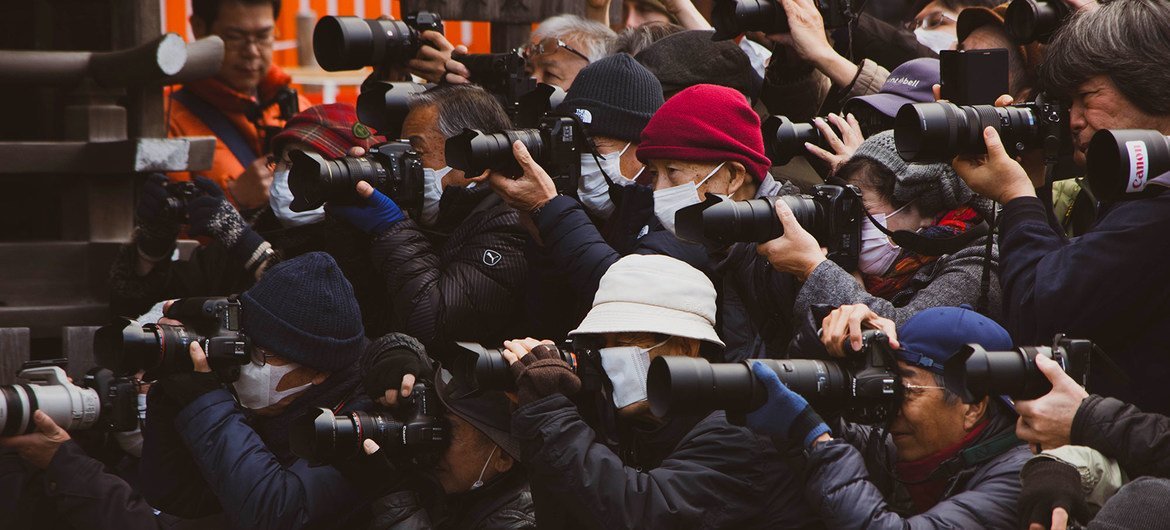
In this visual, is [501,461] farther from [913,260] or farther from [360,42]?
[360,42]

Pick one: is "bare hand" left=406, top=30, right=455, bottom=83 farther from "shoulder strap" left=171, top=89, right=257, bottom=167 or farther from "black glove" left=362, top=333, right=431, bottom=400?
"shoulder strap" left=171, top=89, right=257, bottom=167

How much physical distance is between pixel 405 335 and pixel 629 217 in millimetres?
745

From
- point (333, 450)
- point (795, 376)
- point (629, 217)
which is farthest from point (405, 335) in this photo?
point (795, 376)

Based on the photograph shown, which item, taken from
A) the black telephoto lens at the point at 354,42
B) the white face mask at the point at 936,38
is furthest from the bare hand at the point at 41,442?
the white face mask at the point at 936,38

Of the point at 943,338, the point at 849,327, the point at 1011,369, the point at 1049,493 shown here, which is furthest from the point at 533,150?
the point at 1049,493

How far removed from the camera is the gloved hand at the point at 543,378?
3.81 m

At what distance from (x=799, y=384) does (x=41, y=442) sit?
2.46m

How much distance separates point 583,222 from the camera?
173 inches

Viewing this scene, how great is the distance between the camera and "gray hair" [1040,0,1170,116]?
354 centimetres

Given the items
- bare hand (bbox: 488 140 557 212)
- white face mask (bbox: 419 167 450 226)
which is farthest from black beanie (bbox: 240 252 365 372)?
bare hand (bbox: 488 140 557 212)

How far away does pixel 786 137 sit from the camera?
15.1ft

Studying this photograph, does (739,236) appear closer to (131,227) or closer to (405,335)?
(405,335)

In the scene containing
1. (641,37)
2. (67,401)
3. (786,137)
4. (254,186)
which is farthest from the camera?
(254,186)

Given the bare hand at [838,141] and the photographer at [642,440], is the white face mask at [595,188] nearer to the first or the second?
the bare hand at [838,141]
